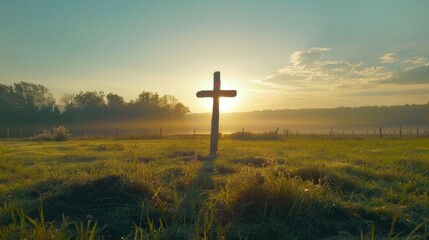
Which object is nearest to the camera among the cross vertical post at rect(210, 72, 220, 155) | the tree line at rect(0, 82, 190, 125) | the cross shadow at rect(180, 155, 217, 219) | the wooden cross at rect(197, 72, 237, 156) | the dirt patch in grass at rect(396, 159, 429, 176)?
the cross shadow at rect(180, 155, 217, 219)

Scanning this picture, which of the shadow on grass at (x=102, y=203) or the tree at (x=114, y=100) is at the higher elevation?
the tree at (x=114, y=100)

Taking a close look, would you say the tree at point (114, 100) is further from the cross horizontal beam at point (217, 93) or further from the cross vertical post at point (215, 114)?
the cross vertical post at point (215, 114)

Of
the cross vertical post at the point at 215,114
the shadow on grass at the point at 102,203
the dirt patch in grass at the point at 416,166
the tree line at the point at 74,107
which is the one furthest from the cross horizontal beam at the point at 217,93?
the tree line at the point at 74,107

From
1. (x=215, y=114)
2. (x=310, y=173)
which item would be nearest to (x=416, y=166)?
(x=310, y=173)

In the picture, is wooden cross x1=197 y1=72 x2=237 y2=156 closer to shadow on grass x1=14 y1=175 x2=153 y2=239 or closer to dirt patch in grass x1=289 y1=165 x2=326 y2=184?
Result: dirt patch in grass x1=289 y1=165 x2=326 y2=184

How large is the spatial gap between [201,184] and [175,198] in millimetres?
1936

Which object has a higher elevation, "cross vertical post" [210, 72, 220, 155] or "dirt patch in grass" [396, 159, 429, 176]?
"cross vertical post" [210, 72, 220, 155]

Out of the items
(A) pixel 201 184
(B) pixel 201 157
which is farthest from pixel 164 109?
(A) pixel 201 184

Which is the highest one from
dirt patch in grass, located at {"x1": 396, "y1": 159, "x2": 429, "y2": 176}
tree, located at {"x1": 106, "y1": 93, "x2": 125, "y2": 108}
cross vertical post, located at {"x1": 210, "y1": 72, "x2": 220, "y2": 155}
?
tree, located at {"x1": 106, "y1": 93, "x2": 125, "y2": 108}

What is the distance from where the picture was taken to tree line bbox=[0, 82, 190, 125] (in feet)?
268

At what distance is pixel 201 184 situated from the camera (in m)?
7.31

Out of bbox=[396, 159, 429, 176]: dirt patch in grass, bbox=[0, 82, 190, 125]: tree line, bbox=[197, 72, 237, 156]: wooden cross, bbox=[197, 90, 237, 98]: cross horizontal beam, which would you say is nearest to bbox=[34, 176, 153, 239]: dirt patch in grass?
bbox=[396, 159, 429, 176]: dirt patch in grass

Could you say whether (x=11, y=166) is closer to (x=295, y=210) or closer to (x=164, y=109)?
(x=295, y=210)

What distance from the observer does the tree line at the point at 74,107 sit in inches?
3216
